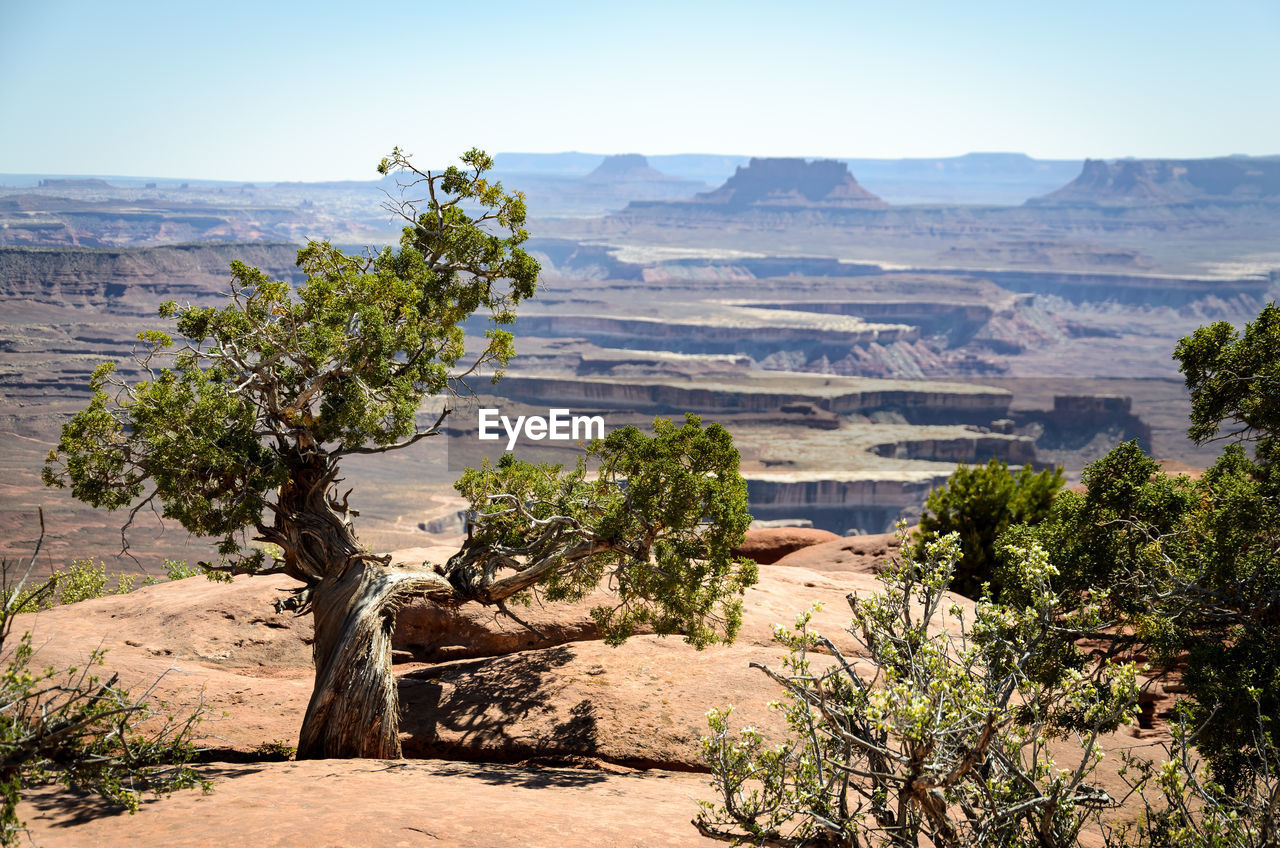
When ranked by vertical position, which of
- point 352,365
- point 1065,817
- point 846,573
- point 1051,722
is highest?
point 352,365

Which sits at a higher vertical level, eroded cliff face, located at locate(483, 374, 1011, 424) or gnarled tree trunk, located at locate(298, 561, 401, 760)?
gnarled tree trunk, located at locate(298, 561, 401, 760)

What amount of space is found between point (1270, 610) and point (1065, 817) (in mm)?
6942

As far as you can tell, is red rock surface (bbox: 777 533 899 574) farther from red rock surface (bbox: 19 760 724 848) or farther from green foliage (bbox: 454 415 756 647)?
red rock surface (bbox: 19 760 724 848)

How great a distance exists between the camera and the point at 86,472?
46.2 feet

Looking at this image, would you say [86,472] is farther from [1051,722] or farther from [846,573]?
[846,573]

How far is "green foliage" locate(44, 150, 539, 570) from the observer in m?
14.0

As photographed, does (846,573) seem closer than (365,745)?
No

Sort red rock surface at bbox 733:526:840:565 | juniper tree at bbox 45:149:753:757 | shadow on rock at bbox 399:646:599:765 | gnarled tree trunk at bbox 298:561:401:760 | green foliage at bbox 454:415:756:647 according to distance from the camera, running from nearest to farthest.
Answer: juniper tree at bbox 45:149:753:757, gnarled tree trunk at bbox 298:561:401:760, green foliage at bbox 454:415:756:647, shadow on rock at bbox 399:646:599:765, red rock surface at bbox 733:526:840:565

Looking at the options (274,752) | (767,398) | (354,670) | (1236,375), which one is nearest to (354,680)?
(354,670)

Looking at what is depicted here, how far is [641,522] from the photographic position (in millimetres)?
15219

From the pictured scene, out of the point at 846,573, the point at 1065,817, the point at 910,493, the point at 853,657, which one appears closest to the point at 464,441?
the point at 910,493

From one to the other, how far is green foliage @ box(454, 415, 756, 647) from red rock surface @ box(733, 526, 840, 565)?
1499 cm

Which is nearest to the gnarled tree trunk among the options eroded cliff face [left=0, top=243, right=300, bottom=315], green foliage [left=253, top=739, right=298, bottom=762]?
green foliage [left=253, top=739, right=298, bottom=762]

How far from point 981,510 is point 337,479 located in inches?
719
